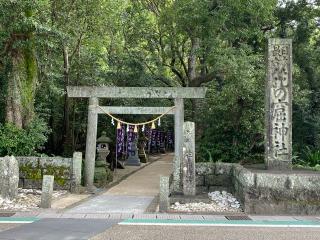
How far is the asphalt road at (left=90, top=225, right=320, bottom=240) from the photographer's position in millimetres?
7983

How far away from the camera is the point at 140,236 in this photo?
8062 mm

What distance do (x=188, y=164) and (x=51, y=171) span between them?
519 centimetres

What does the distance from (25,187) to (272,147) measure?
334 inches

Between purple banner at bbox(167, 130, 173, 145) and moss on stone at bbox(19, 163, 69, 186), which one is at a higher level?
purple banner at bbox(167, 130, 173, 145)

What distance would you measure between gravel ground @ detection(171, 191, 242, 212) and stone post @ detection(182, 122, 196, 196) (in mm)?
652

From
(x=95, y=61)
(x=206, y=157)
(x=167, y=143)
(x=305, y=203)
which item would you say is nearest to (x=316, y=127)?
(x=206, y=157)

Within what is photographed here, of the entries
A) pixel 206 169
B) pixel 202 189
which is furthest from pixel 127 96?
pixel 202 189

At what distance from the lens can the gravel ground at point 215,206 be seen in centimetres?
1123

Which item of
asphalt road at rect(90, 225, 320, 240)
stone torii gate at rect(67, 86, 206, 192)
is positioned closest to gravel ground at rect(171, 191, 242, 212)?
asphalt road at rect(90, 225, 320, 240)

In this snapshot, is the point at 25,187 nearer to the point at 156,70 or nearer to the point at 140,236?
the point at 140,236

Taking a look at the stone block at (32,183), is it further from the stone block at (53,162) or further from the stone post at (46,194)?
the stone post at (46,194)

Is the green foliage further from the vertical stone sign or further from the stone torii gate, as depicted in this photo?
the stone torii gate

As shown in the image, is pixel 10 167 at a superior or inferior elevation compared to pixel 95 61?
inferior

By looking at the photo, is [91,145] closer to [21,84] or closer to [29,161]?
[29,161]
